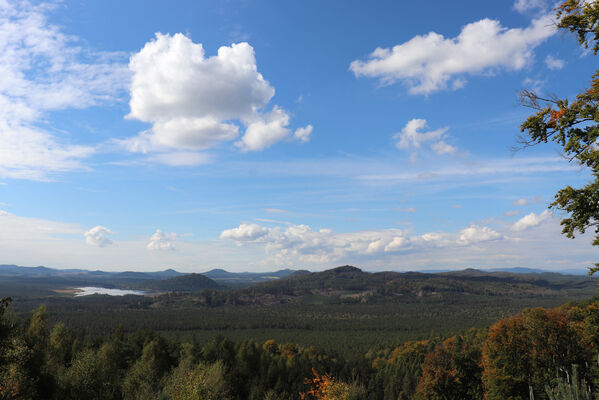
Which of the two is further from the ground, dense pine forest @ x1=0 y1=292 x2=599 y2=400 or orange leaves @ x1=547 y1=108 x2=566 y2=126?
orange leaves @ x1=547 y1=108 x2=566 y2=126

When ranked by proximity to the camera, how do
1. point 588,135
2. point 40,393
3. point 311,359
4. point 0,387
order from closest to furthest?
1. point 588,135
2. point 0,387
3. point 40,393
4. point 311,359

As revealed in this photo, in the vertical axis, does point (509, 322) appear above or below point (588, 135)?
below

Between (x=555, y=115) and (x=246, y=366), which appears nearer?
(x=555, y=115)

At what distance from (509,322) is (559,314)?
411 inches

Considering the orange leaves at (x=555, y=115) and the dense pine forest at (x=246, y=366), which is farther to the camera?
the dense pine forest at (x=246, y=366)

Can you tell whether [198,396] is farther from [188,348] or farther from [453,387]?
[188,348]

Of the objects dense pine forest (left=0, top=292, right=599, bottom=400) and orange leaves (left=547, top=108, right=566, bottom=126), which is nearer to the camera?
orange leaves (left=547, top=108, right=566, bottom=126)

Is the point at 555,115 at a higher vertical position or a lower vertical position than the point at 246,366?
higher

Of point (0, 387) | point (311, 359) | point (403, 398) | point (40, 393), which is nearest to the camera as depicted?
point (0, 387)

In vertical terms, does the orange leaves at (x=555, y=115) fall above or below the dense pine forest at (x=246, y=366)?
above

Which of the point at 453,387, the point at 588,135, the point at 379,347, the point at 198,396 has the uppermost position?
the point at 588,135

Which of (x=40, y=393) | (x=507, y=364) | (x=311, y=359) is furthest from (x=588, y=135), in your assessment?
(x=311, y=359)

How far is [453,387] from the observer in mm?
65625

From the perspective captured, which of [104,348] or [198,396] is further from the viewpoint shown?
[104,348]
